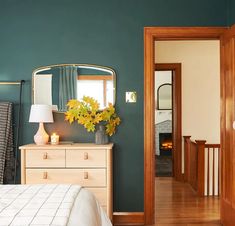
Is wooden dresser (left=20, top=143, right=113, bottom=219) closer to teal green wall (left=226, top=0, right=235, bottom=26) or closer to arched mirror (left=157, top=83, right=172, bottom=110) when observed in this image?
teal green wall (left=226, top=0, right=235, bottom=26)

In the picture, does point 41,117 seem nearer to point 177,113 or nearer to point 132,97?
point 132,97

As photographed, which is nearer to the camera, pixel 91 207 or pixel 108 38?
pixel 91 207

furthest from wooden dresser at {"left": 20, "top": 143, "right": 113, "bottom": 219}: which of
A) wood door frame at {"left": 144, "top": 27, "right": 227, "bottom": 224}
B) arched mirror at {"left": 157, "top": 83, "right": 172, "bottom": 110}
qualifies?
arched mirror at {"left": 157, "top": 83, "right": 172, "bottom": 110}

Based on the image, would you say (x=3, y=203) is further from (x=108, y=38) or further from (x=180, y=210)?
(x=180, y=210)

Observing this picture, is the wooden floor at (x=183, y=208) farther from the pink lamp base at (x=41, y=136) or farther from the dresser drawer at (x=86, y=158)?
the pink lamp base at (x=41, y=136)

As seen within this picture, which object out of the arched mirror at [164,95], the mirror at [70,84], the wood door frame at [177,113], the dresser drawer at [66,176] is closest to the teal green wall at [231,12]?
the mirror at [70,84]

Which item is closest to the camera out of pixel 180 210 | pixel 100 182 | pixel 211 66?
pixel 100 182

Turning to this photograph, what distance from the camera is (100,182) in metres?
3.21

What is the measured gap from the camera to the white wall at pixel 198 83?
5820 millimetres

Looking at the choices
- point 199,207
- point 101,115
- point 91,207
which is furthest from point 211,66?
point 91,207

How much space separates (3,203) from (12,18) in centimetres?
251

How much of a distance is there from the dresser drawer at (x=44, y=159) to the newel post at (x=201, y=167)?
2.37 meters

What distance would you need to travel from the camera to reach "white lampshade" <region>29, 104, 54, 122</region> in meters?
3.35

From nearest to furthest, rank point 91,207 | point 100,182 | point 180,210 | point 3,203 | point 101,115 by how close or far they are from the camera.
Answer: point 3,203 < point 91,207 < point 100,182 < point 101,115 < point 180,210
